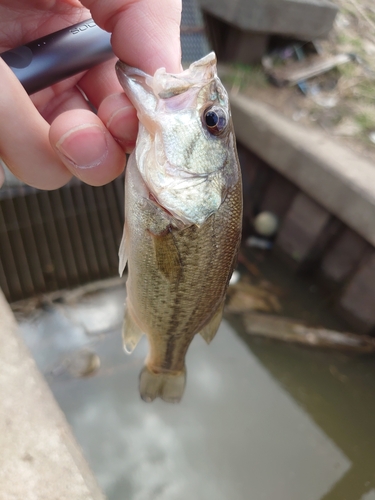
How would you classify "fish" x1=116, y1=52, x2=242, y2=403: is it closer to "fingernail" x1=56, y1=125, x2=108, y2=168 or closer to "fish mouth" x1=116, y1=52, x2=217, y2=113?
"fish mouth" x1=116, y1=52, x2=217, y2=113

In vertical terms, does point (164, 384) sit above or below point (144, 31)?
below

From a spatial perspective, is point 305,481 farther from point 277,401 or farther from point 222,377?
point 222,377

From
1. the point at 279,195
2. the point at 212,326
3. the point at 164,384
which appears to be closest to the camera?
the point at 212,326

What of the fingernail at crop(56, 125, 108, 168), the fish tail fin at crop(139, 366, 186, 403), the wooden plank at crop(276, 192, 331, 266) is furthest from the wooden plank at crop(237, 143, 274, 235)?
the fingernail at crop(56, 125, 108, 168)

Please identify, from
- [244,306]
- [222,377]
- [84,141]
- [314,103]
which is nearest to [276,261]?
[244,306]

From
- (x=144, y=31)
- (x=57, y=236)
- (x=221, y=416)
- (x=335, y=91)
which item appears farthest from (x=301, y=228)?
(x=144, y=31)

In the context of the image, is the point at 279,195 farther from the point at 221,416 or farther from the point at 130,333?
the point at 130,333
